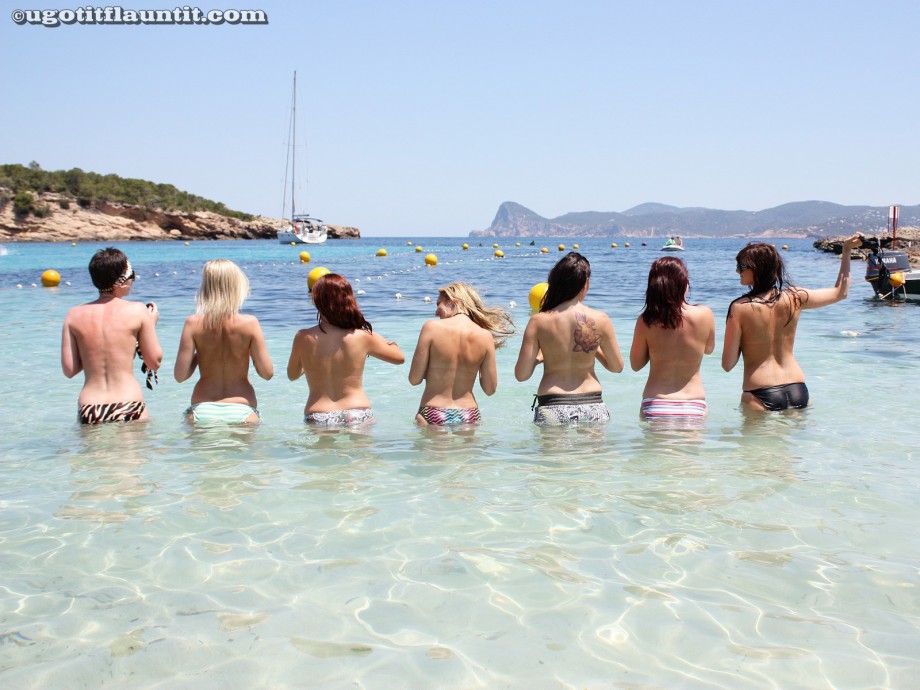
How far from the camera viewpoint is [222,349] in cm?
532

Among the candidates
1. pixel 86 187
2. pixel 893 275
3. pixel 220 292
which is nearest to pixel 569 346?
pixel 220 292

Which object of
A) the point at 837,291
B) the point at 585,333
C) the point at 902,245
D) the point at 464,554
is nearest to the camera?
the point at 464,554

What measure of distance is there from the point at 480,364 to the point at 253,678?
3.05 metres

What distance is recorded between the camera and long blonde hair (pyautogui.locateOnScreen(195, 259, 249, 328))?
507 cm

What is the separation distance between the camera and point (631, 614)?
3074mm

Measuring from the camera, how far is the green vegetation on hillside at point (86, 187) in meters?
78.2

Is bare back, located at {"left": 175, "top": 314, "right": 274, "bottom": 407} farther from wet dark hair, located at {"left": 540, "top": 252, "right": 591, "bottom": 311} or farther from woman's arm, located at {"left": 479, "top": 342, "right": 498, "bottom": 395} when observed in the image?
wet dark hair, located at {"left": 540, "top": 252, "right": 591, "bottom": 311}

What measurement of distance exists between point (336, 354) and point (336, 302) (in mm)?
393

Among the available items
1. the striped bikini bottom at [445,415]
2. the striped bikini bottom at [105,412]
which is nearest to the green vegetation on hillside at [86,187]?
the striped bikini bottom at [105,412]

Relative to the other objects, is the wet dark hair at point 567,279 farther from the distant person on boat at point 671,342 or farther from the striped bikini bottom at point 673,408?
the striped bikini bottom at point 673,408

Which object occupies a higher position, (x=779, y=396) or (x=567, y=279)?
(x=567, y=279)

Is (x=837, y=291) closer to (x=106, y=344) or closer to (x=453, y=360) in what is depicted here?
(x=453, y=360)

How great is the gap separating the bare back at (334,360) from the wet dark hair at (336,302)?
8 cm

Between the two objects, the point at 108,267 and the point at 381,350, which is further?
the point at 381,350
